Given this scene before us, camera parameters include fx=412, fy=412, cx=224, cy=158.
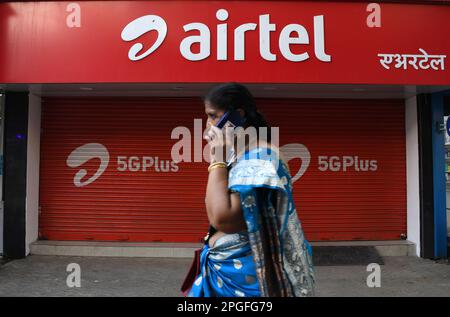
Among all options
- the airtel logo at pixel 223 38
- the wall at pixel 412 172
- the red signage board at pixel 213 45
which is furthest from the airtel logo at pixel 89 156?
the wall at pixel 412 172

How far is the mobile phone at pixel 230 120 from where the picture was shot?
1.77 meters

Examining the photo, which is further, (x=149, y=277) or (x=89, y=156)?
(x=89, y=156)

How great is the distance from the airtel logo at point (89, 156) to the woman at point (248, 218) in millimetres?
5796

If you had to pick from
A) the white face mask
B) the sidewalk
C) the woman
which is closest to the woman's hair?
the woman

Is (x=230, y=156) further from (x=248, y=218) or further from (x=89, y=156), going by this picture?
(x=89, y=156)

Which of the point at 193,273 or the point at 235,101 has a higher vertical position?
the point at 235,101

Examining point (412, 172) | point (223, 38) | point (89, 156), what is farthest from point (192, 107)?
point (412, 172)

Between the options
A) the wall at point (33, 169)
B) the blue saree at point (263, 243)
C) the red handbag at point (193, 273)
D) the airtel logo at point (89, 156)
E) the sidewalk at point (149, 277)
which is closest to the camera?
the blue saree at point (263, 243)

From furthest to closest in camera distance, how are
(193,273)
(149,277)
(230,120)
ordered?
(149,277), (193,273), (230,120)

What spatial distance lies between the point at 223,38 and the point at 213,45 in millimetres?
175

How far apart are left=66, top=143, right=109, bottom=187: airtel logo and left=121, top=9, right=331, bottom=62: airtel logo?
2.05m

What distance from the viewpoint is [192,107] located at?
7305 mm

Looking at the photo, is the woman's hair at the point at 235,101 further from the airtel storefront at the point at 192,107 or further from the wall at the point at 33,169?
the wall at the point at 33,169

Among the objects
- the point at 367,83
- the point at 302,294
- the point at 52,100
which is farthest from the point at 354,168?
the point at 302,294
